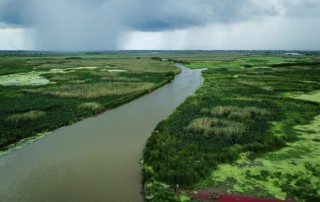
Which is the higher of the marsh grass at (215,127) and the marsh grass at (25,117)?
the marsh grass at (215,127)


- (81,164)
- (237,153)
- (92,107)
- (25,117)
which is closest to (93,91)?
(92,107)

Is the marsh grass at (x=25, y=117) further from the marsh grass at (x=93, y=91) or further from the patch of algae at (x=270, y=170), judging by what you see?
the patch of algae at (x=270, y=170)

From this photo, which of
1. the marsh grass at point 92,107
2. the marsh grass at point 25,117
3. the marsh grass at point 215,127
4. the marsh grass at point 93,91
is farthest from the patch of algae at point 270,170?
the marsh grass at point 93,91

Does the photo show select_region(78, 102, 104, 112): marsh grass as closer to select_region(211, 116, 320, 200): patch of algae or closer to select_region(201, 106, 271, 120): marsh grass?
select_region(201, 106, 271, 120): marsh grass

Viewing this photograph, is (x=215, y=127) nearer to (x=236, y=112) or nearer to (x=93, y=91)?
(x=236, y=112)

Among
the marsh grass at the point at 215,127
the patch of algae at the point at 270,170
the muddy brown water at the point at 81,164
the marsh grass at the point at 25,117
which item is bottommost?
the muddy brown water at the point at 81,164

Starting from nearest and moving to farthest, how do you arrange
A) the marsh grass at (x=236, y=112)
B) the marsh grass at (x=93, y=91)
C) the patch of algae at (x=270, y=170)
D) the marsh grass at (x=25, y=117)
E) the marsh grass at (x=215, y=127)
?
the patch of algae at (x=270, y=170), the marsh grass at (x=215, y=127), the marsh grass at (x=25, y=117), the marsh grass at (x=236, y=112), the marsh grass at (x=93, y=91)
